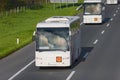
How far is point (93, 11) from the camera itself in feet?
187

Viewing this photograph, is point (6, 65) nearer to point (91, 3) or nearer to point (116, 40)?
point (116, 40)

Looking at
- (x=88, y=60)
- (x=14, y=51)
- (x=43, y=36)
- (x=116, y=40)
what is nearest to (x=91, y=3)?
(x=116, y=40)

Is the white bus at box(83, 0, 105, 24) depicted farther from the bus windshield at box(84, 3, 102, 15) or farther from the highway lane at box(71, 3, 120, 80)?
the highway lane at box(71, 3, 120, 80)

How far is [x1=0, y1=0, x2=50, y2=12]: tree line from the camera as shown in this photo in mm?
75125

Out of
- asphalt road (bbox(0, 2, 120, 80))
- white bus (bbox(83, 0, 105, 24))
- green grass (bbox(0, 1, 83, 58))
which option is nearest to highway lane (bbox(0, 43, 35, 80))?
asphalt road (bbox(0, 2, 120, 80))

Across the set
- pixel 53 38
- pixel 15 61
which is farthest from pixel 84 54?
pixel 53 38

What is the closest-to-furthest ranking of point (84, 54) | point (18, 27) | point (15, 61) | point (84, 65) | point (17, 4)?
1. point (84, 65)
2. point (15, 61)
3. point (84, 54)
4. point (18, 27)
5. point (17, 4)

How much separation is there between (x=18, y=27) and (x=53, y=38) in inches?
1137

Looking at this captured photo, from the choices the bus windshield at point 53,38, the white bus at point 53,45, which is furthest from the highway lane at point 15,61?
the bus windshield at point 53,38

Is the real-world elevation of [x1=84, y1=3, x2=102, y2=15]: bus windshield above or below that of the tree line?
above

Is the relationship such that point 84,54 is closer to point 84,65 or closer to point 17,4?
point 84,65

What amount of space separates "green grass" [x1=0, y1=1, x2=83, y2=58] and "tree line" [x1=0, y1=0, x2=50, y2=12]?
2419mm

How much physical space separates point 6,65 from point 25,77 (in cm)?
455

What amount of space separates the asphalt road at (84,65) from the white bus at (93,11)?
36.3ft
